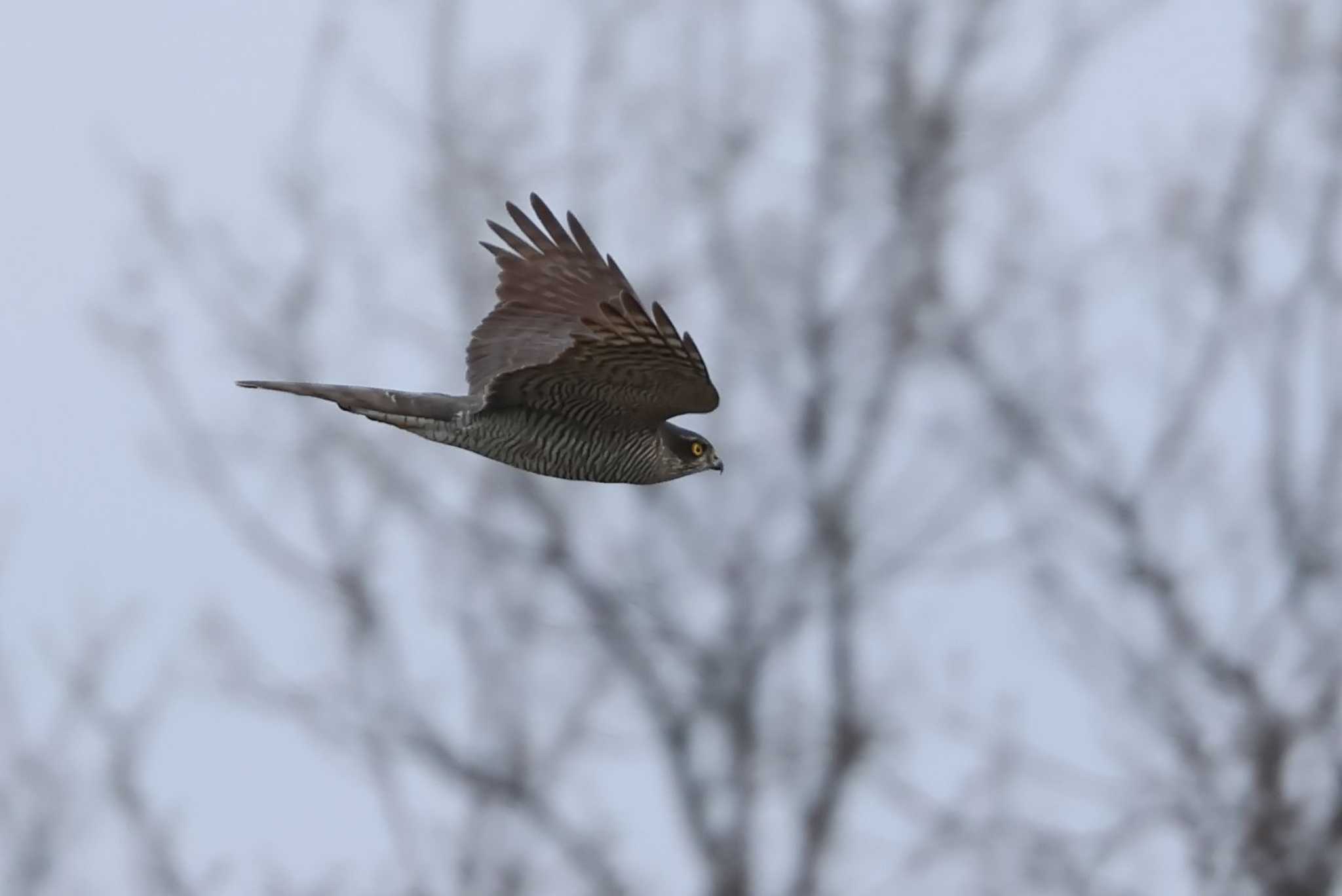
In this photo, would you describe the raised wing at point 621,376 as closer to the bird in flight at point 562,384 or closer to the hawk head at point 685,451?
the bird in flight at point 562,384

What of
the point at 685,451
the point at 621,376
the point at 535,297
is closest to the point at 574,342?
the point at 621,376

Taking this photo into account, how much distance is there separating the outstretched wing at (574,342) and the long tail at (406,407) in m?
0.09

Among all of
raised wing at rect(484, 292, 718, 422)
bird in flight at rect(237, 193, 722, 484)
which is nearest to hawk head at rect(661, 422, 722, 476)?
bird in flight at rect(237, 193, 722, 484)

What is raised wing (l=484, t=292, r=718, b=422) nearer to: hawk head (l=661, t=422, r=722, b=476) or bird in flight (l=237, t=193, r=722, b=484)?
bird in flight (l=237, t=193, r=722, b=484)

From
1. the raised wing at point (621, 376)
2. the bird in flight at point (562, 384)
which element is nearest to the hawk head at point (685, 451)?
the bird in flight at point (562, 384)

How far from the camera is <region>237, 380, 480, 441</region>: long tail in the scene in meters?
6.50

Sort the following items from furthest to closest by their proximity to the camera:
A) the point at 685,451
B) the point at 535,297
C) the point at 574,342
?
the point at 685,451, the point at 535,297, the point at 574,342

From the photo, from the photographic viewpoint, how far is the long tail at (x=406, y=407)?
21.3ft

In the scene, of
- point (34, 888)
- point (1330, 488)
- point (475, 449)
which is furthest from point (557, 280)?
point (1330, 488)

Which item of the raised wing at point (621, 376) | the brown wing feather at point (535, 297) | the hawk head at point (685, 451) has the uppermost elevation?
the brown wing feather at point (535, 297)

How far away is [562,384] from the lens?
6332mm

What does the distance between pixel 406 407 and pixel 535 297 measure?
1.70 feet

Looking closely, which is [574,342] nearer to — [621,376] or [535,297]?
[621,376]

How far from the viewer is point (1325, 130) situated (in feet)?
49.1
